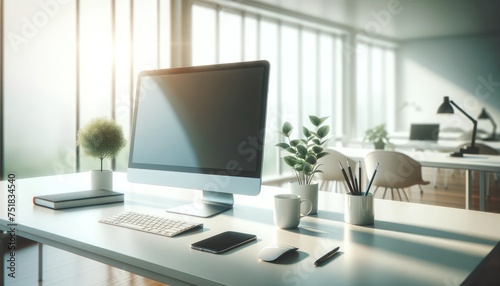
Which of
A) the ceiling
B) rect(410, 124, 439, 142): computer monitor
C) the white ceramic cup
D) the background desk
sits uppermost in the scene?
the ceiling

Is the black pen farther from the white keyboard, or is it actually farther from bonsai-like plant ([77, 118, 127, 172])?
bonsai-like plant ([77, 118, 127, 172])

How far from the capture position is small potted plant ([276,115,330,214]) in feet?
4.68

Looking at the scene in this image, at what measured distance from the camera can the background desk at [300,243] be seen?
886 millimetres

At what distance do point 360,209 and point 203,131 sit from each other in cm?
58

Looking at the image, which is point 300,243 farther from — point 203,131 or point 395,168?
point 395,168

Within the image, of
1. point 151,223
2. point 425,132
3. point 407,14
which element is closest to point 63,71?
point 151,223

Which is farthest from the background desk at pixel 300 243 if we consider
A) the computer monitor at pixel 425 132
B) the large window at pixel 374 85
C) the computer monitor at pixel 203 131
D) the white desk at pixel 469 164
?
the large window at pixel 374 85

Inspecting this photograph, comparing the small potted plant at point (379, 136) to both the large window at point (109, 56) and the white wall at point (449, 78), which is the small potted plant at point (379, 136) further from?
the white wall at point (449, 78)

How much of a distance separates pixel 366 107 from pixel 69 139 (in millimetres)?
6669

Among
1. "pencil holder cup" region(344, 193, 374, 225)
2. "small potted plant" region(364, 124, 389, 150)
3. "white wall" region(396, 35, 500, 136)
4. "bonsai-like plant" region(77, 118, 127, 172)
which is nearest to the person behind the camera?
"pencil holder cup" region(344, 193, 374, 225)

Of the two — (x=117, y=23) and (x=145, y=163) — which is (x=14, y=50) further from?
(x=145, y=163)

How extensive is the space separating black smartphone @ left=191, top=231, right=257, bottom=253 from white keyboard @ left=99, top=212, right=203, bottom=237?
12 cm

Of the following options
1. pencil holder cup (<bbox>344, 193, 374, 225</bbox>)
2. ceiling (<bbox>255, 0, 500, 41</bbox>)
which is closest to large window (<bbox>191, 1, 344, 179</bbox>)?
ceiling (<bbox>255, 0, 500, 41</bbox>)

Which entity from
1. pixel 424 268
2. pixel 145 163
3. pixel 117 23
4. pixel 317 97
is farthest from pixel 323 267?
pixel 317 97
